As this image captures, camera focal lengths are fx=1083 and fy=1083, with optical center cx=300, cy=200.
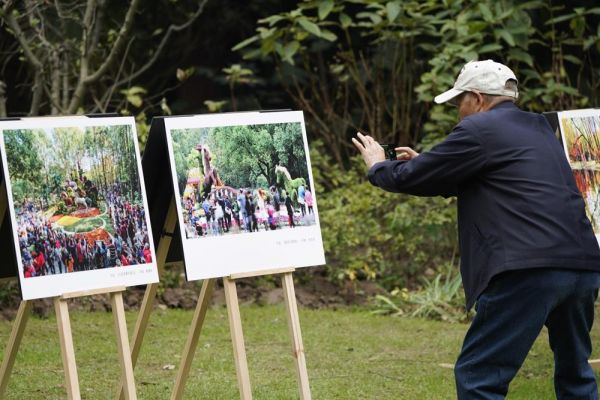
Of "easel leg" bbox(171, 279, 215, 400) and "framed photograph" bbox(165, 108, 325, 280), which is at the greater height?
"framed photograph" bbox(165, 108, 325, 280)

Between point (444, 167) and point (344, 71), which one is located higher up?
point (344, 71)

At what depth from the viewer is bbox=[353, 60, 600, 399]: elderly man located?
15.0ft

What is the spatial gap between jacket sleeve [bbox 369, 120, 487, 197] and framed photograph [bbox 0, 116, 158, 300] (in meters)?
1.27

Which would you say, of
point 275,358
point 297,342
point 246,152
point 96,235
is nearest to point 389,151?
point 246,152

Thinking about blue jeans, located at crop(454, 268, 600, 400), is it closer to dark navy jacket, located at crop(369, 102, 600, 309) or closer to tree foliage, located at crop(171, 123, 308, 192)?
dark navy jacket, located at crop(369, 102, 600, 309)

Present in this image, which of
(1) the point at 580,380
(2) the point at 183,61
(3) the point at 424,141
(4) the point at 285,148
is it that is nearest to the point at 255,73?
(2) the point at 183,61

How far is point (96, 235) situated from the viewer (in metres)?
5.12

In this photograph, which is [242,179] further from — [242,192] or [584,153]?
[584,153]

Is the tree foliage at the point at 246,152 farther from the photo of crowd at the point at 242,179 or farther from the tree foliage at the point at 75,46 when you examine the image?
the tree foliage at the point at 75,46

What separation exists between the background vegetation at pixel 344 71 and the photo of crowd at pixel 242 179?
12.3 feet

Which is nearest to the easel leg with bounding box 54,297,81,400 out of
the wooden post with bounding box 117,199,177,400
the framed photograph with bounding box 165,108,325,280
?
the framed photograph with bounding box 165,108,325,280

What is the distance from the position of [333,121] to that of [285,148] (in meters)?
6.81

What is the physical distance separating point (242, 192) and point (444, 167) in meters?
1.24

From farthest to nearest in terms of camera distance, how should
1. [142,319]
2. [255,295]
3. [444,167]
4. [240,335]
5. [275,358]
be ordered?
[255,295], [275,358], [142,319], [240,335], [444,167]
